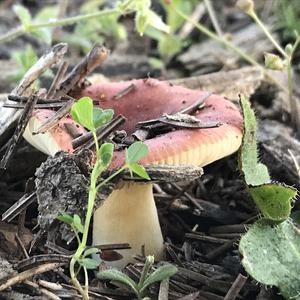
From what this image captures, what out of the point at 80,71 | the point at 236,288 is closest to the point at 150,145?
the point at 236,288

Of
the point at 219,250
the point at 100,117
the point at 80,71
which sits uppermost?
the point at 100,117

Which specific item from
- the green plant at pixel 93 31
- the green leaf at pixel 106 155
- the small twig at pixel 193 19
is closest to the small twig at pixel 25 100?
the green leaf at pixel 106 155

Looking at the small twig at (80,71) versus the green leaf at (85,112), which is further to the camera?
the small twig at (80,71)

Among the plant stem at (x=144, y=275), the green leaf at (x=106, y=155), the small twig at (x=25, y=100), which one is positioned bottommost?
the plant stem at (x=144, y=275)

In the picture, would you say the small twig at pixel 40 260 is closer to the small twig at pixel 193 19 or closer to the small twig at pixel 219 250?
the small twig at pixel 219 250

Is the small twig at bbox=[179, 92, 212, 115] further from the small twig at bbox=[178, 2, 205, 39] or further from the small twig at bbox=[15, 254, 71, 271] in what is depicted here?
the small twig at bbox=[178, 2, 205, 39]

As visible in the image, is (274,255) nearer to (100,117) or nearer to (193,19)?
(100,117)

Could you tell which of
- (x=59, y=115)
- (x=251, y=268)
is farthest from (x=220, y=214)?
(x=59, y=115)
